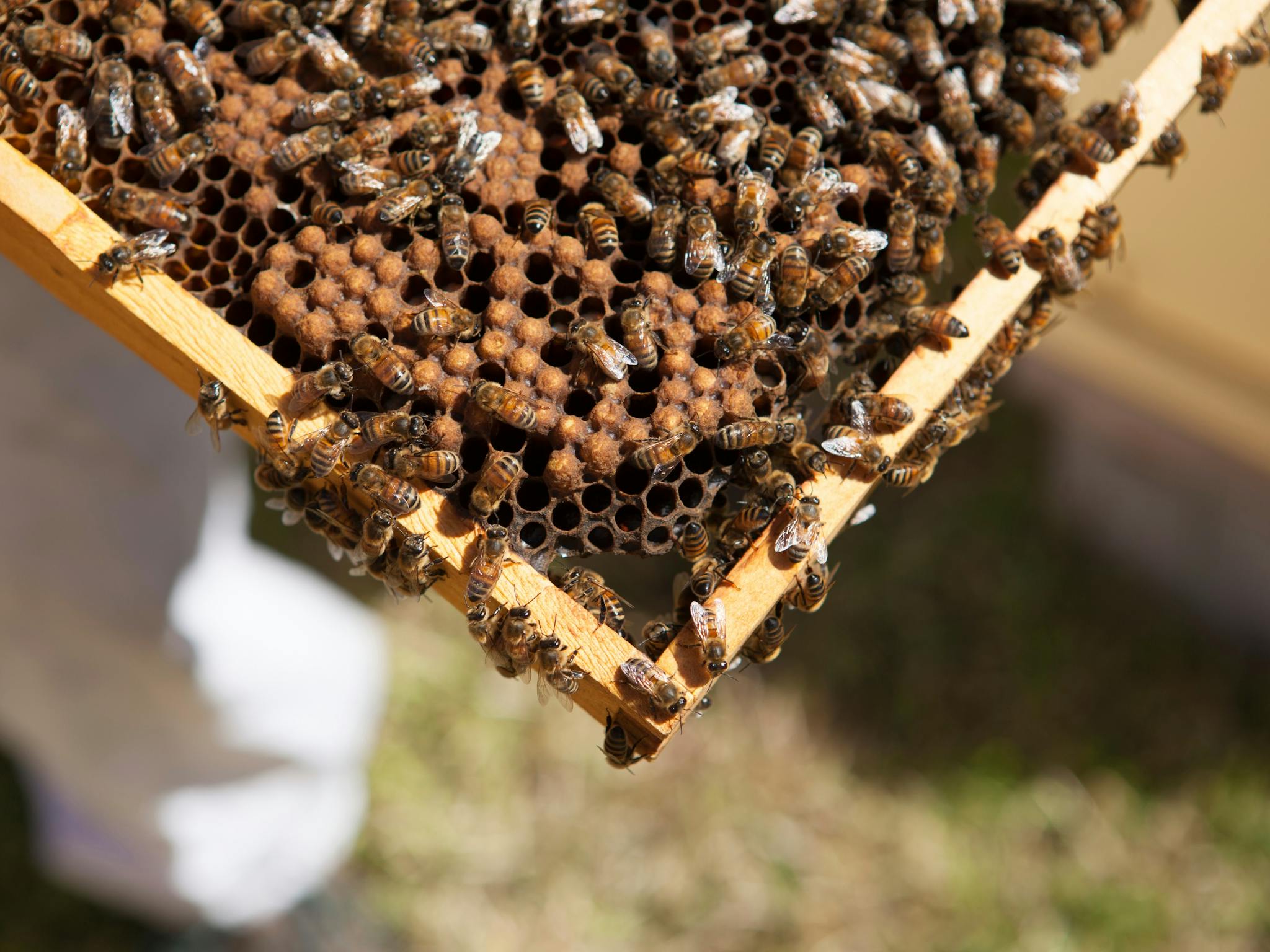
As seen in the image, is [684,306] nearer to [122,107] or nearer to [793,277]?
[793,277]

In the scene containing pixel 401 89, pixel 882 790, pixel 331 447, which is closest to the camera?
pixel 331 447

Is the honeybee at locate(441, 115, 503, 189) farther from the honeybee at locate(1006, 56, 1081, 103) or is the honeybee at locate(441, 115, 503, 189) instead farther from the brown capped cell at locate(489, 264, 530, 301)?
the honeybee at locate(1006, 56, 1081, 103)

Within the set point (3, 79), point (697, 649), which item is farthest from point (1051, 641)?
point (3, 79)

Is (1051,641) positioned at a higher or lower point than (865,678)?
higher

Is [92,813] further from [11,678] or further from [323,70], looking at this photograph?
[323,70]

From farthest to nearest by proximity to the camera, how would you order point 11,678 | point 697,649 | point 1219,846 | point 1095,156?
point 1219,846
point 11,678
point 1095,156
point 697,649

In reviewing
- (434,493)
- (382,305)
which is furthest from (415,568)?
(382,305)
